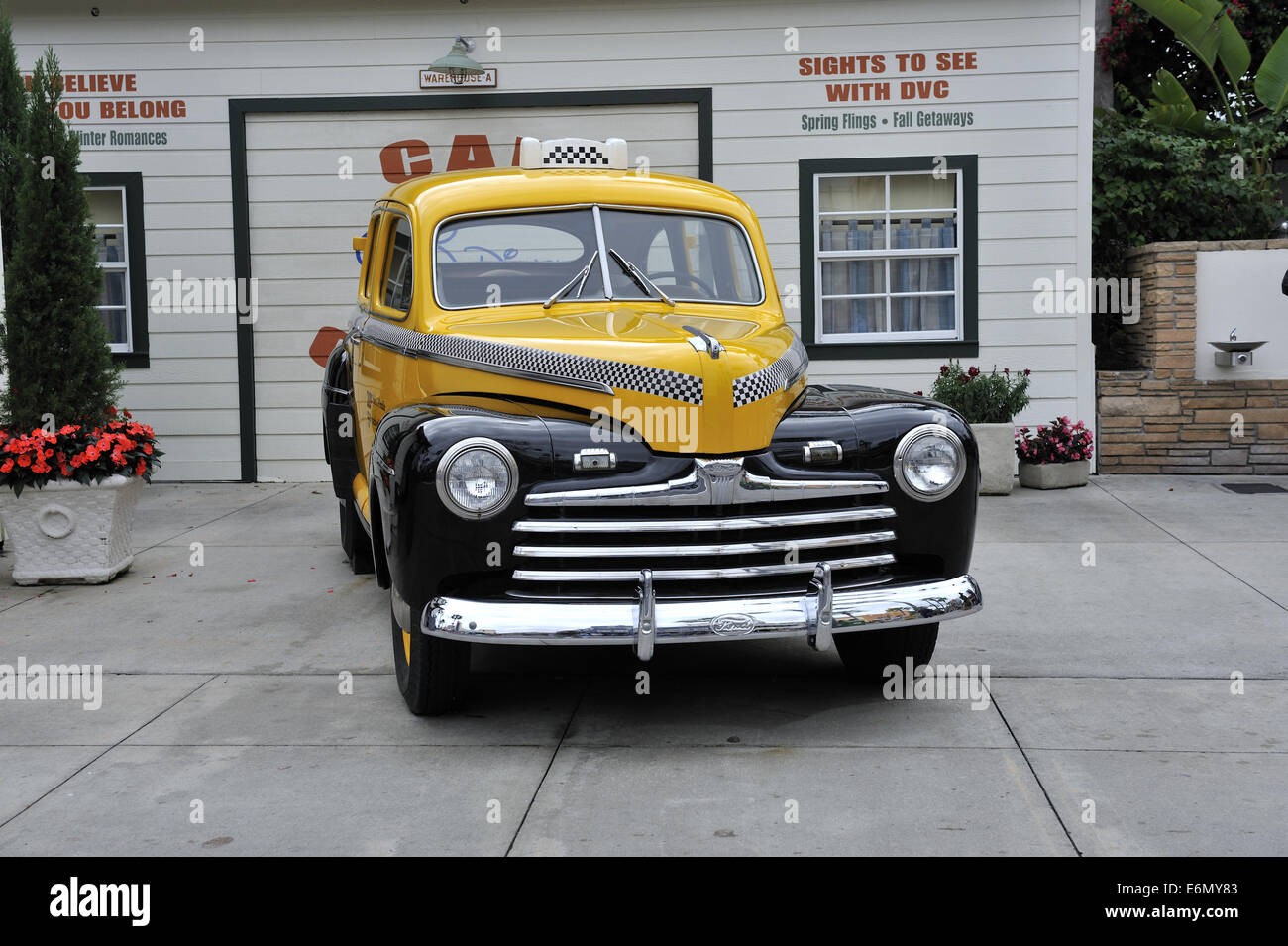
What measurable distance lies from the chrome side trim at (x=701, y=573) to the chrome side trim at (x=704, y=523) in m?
0.13

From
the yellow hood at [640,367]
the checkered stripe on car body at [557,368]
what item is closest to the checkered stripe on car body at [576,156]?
the yellow hood at [640,367]

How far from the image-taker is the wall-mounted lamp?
1030cm

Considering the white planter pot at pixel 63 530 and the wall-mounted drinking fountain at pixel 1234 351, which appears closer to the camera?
the white planter pot at pixel 63 530

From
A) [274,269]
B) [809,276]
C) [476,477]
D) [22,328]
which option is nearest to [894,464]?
[476,477]

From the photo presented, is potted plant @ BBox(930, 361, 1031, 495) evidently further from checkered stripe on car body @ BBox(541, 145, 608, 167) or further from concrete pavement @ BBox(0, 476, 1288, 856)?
checkered stripe on car body @ BBox(541, 145, 608, 167)

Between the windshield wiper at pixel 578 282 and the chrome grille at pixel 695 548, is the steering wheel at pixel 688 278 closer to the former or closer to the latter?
the windshield wiper at pixel 578 282

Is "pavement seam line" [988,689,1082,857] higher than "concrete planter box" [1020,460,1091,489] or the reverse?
the reverse

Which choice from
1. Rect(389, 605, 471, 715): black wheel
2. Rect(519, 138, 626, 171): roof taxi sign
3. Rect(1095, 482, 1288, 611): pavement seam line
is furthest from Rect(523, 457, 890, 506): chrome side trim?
Rect(1095, 482, 1288, 611): pavement seam line

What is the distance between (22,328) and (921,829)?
20.6ft

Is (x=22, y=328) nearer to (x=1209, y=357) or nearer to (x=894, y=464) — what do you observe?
(x=894, y=464)

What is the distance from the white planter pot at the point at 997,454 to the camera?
9750 mm

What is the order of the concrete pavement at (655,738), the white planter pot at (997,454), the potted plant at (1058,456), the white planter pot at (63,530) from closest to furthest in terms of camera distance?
the concrete pavement at (655,738)
the white planter pot at (63,530)
the white planter pot at (997,454)
the potted plant at (1058,456)

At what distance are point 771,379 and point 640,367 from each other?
19.0 inches

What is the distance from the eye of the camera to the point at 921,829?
143 inches
